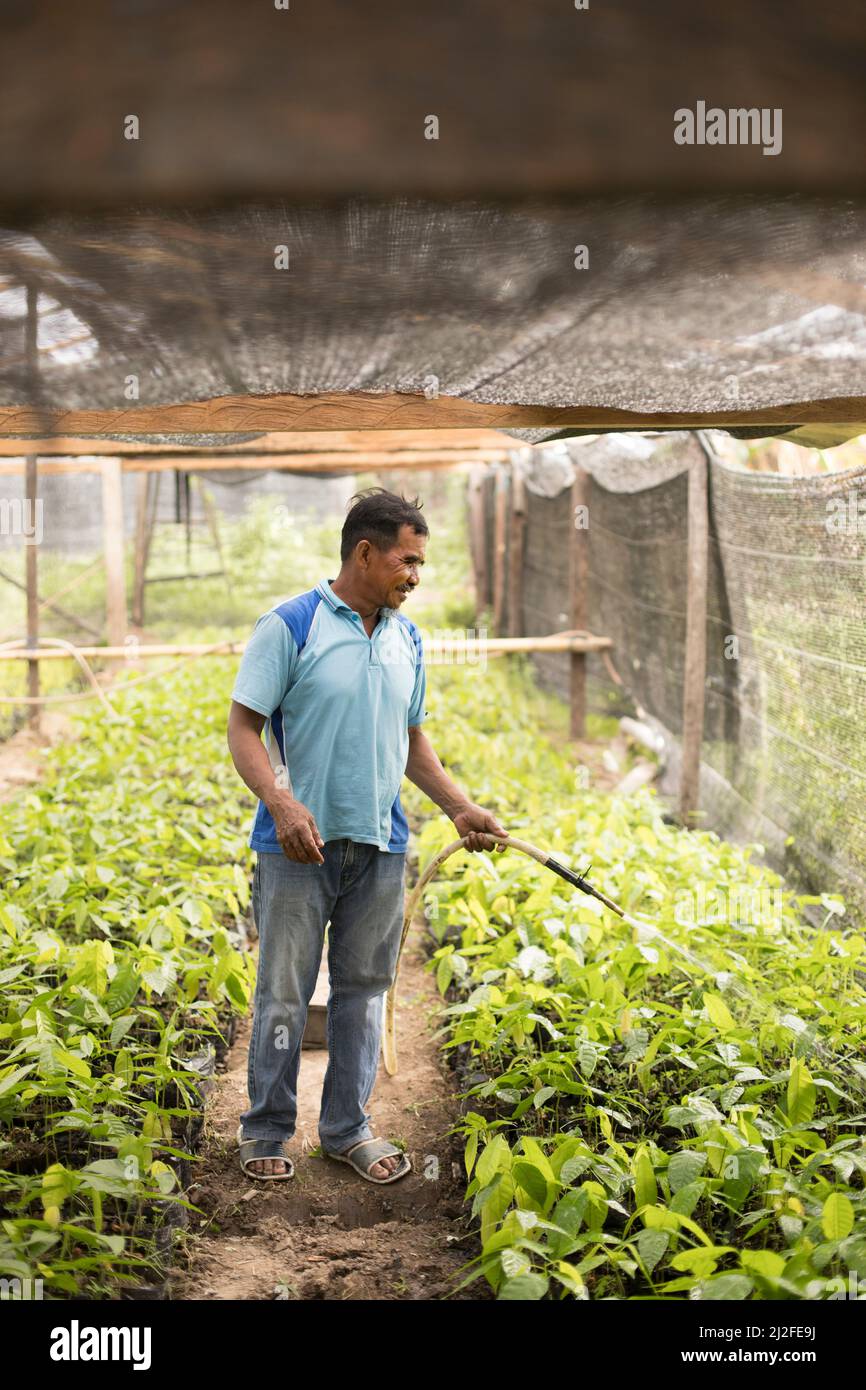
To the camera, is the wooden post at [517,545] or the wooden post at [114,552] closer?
the wooden post at [114,552]

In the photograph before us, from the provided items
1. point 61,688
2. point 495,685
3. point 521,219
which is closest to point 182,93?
point 521,219

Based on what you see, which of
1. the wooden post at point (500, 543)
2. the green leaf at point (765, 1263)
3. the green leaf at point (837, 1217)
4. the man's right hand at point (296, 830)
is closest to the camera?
the green leaf at point (765, 1263)

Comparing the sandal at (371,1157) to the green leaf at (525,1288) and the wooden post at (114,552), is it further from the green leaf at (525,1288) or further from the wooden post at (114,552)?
the wooden post at (114,552)

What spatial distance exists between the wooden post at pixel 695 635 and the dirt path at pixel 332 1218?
269cm

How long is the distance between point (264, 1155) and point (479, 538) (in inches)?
456

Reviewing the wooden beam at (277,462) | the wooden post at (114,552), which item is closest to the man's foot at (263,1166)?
the wooden beam at (277,462)

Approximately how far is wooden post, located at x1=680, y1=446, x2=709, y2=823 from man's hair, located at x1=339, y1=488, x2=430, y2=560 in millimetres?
3244

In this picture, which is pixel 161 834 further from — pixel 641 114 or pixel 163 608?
pixel 163 608

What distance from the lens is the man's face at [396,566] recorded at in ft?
9.76

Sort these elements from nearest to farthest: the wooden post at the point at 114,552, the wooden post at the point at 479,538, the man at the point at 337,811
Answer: the man at the point at 337,811
the wooden post at the point at 114,552
the wooden post at the point at 479,538

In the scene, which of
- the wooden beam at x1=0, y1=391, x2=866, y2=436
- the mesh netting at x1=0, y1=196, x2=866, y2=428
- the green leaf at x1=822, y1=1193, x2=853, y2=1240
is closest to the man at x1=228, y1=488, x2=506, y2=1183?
the wooden beam at x1=0, y1=391, x2=866, y2=436

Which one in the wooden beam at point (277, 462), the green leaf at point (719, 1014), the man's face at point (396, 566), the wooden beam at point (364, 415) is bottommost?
the green leaf at point (719, 1014)

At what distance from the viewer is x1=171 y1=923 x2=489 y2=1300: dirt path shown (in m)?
2.66

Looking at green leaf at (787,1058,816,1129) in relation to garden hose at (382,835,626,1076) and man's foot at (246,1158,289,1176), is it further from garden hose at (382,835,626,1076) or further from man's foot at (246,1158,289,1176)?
man's foot at (246,1158,289,1176)
